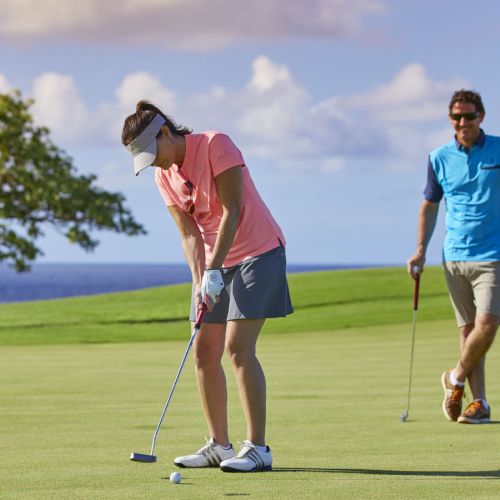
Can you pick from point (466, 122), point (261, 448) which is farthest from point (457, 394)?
point (261, 448)

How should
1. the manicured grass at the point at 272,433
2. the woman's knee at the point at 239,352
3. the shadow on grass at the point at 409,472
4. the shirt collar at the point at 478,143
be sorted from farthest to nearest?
the shirt collar at the point at 478,143, the woman's knee at the point at 239,352, the shadow on grass at the point at 409,472, the manicured grass at the point at 272,433

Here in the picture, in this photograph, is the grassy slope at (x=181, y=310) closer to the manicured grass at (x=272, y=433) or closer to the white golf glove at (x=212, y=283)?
the manicured grass at (x=272, y=433)

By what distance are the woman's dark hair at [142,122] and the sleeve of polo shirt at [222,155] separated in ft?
0.81

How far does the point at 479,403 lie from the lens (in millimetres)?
9242

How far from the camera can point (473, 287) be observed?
9.48 metres

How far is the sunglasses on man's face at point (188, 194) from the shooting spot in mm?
6750

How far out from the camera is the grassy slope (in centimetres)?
2750

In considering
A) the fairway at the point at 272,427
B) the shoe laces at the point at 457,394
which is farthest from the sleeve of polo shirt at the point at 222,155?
the shoe laces at the point at 457,394

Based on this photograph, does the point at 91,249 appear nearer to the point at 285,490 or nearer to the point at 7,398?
the point at 7,398

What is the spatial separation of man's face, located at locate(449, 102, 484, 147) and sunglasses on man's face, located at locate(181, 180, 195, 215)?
314 centimetres

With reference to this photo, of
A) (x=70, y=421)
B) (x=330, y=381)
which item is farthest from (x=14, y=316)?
(x=70, y=421)

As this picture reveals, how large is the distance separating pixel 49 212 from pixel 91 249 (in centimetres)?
171

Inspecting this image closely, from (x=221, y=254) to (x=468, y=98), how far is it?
11.2 feet

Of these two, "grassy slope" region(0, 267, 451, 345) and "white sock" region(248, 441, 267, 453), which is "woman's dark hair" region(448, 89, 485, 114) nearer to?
"white sock" region(248, 441, 267, 453)
